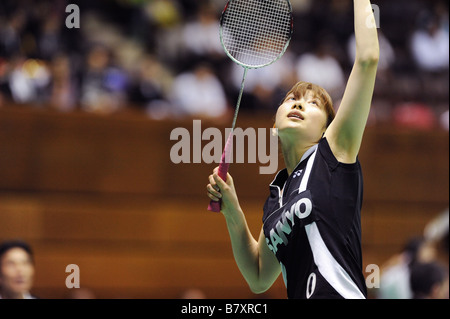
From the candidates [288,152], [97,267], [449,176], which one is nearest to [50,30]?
[97,267]

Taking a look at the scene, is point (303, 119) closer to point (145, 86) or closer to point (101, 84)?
point (101, 84)

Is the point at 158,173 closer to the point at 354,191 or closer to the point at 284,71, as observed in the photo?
the point at 284,71

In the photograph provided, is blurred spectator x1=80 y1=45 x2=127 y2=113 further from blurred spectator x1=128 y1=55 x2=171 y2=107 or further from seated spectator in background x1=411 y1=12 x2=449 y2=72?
seated spectator in background x1=411 y1=12 x2=449 y2=72

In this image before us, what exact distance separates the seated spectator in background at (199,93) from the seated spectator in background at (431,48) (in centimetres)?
297

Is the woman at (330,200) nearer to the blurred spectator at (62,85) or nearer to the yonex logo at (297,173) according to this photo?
the yonex logo at (297,173)

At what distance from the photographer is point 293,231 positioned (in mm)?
2699

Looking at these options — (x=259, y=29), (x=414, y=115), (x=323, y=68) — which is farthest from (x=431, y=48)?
(x=259, y=29)

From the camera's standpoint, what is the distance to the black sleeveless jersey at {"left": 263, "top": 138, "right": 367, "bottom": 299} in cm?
262

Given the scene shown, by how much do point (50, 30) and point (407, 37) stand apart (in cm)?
503

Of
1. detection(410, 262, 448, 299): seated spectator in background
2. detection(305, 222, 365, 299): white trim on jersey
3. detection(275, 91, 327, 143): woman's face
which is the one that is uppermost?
detection(275, 91, 327, 143): woman's face

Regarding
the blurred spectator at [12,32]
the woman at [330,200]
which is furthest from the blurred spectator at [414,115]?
the woman at [330,200]

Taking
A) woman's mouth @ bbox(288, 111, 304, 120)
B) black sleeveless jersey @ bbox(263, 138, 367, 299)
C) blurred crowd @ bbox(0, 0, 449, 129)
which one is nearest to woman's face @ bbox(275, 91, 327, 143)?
woman's mouth @ bbox(288, 111, 304, 120)

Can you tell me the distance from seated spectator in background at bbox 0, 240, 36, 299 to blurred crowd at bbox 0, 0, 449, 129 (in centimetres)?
298

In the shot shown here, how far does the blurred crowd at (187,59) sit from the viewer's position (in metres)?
7.87
